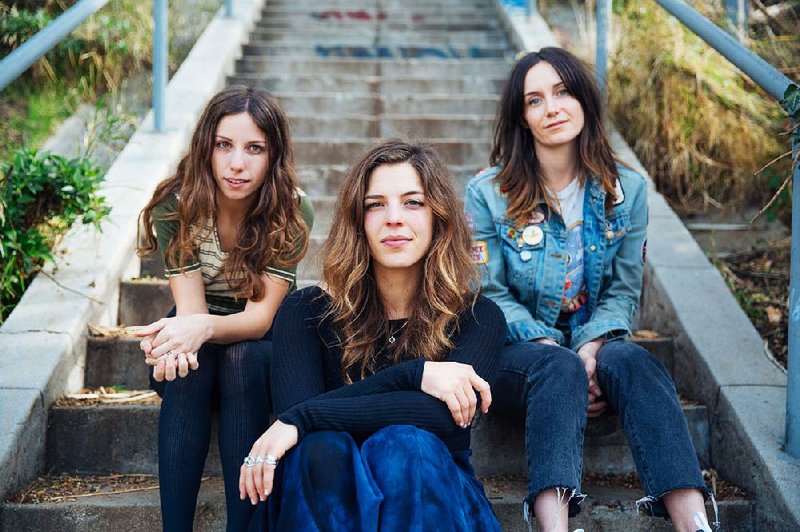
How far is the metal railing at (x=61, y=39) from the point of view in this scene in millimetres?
2180

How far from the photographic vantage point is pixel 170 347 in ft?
6.73

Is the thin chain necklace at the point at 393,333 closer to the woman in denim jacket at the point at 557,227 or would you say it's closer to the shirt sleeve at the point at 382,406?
the shirt sleeve at the point at 382,406

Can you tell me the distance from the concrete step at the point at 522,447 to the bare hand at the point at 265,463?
2.38 ft

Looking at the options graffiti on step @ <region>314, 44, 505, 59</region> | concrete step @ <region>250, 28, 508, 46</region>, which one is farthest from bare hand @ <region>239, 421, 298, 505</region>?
concrete step @ <region>250, 28, 508, 46</region>

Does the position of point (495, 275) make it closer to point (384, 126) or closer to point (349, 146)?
point (349, 146)

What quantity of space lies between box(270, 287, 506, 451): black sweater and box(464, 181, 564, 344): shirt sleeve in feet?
0.78

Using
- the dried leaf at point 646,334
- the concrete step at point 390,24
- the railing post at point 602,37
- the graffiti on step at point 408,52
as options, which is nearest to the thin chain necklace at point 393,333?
the dried leaf at point 646,334

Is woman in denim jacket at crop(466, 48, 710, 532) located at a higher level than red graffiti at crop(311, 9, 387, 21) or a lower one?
lower

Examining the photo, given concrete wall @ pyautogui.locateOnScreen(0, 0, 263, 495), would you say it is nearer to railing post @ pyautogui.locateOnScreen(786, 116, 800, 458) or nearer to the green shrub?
the green shrub

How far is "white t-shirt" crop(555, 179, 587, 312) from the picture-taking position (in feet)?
7.91

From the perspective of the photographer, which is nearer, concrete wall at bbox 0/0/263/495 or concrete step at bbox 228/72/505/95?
concrete wall at bbox 0/0/263/495

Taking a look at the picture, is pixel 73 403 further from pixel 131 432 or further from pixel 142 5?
pixel 142 5

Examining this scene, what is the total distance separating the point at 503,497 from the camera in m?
2.18

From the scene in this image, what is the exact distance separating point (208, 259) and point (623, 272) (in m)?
1.09
